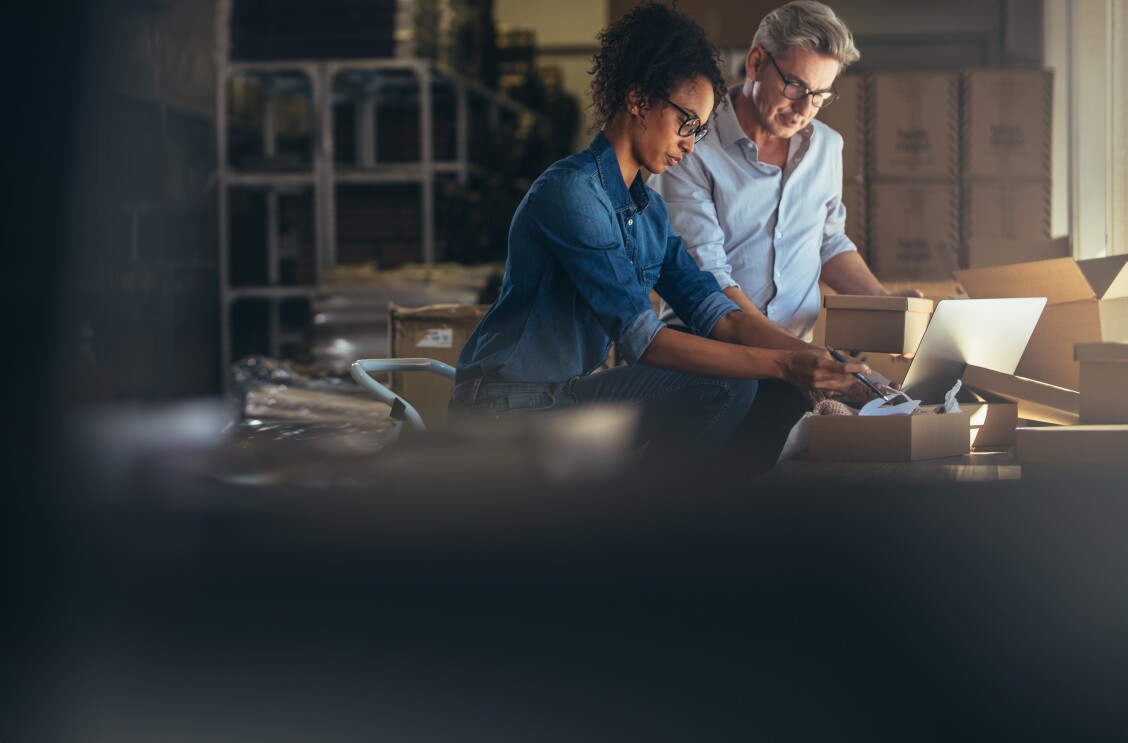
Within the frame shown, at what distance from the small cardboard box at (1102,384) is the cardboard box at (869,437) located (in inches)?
7.1

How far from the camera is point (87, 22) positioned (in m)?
1.37

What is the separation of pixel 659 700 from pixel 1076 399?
42.4 inches

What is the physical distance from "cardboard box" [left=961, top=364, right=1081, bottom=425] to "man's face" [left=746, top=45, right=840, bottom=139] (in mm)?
653

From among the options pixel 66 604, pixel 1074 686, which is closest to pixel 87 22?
pixel 66 604

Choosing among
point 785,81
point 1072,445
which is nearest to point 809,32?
point 785,81

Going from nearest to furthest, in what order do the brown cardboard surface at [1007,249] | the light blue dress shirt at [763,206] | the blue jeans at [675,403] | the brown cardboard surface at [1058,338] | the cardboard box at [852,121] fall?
1. the blue jeans at [675,403]
2. the brown cardboard surface at [1058,338]
3. the light blue dress shirt at [763,206]
4. the brown cardboard surface at [1007,249]
5. the cardboard box at [852,121]

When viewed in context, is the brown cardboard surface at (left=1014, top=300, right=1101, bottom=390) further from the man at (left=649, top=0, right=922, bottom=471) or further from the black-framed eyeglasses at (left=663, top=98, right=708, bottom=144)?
the black-framed eyeglasses at (left=663, top=98, right=708, bottom=144)

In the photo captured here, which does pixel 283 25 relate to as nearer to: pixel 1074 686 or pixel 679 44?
pixel 679 44

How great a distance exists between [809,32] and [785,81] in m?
0.09

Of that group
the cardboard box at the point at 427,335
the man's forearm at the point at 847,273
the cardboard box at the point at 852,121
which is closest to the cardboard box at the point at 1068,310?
the man's forearm at the point at 847,273

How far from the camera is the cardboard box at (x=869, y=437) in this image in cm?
137

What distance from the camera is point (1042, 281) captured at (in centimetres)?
200

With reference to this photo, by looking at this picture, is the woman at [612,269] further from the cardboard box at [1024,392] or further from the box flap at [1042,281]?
the box flap at [1042,281]

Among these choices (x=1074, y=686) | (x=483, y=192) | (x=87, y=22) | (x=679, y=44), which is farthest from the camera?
(x=483, y=192)
